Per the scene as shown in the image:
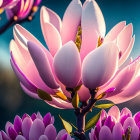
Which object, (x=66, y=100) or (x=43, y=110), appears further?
(x=43, y=110)

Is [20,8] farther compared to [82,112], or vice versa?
[20,8]

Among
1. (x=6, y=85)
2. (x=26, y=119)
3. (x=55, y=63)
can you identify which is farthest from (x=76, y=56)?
(x=6, y=85)

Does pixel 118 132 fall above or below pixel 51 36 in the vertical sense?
below

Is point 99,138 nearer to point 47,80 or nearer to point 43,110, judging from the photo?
point 47,80

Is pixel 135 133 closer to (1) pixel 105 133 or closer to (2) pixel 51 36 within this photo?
(1) pixel 105 133

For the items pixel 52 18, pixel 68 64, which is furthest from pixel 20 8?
pixel 68 64

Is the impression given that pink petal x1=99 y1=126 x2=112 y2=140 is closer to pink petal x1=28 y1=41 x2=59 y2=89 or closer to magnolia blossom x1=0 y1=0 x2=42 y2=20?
pink petal x1=28 y1=41 x2=59 y2=89

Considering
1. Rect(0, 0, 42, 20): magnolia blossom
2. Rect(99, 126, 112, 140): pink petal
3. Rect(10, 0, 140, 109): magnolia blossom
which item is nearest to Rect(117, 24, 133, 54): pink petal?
Rect(10, 0, 140, 109): magnolia blossom
